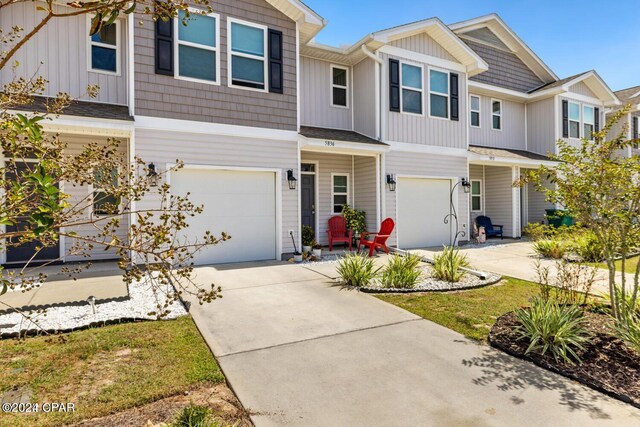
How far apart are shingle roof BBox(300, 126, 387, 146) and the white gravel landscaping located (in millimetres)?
5696

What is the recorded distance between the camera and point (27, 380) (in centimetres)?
311

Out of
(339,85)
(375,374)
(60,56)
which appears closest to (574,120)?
(339,85)

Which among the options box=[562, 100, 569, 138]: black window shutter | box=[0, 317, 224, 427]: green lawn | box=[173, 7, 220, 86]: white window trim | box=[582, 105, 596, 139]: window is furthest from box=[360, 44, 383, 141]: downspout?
box=[582, 105, 596, 139]: window

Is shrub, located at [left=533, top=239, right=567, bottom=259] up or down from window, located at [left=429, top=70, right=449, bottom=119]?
down

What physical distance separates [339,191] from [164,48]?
6172mm

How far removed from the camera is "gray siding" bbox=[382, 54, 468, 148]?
10.8m

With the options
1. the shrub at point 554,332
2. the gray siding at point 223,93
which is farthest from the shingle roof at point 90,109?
the shrub at point 554,332

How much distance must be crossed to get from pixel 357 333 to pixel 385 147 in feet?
22.8

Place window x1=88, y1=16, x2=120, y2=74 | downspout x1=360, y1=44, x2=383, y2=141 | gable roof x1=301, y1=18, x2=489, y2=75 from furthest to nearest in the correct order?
downspout x1=360, y1=44, x2=383, y2=141 → gable roof x1=301, y1=18, x2=489, y2=75 → window x1=88, y1=16, x2=120, y2=74

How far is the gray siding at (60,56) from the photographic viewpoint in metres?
7.77

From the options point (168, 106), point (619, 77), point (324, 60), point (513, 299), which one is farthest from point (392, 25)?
point (619, 77)

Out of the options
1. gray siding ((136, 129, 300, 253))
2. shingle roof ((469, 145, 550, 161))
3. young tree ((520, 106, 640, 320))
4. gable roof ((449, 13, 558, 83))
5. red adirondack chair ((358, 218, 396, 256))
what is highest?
gable roof ((449, 13, 558, 83))

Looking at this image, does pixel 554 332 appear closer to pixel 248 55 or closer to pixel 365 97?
pixel 248 55

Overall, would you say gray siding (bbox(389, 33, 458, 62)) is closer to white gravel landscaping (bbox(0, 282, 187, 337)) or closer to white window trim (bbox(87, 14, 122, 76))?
white window trim (bbox(87, 14, 122, 76))
